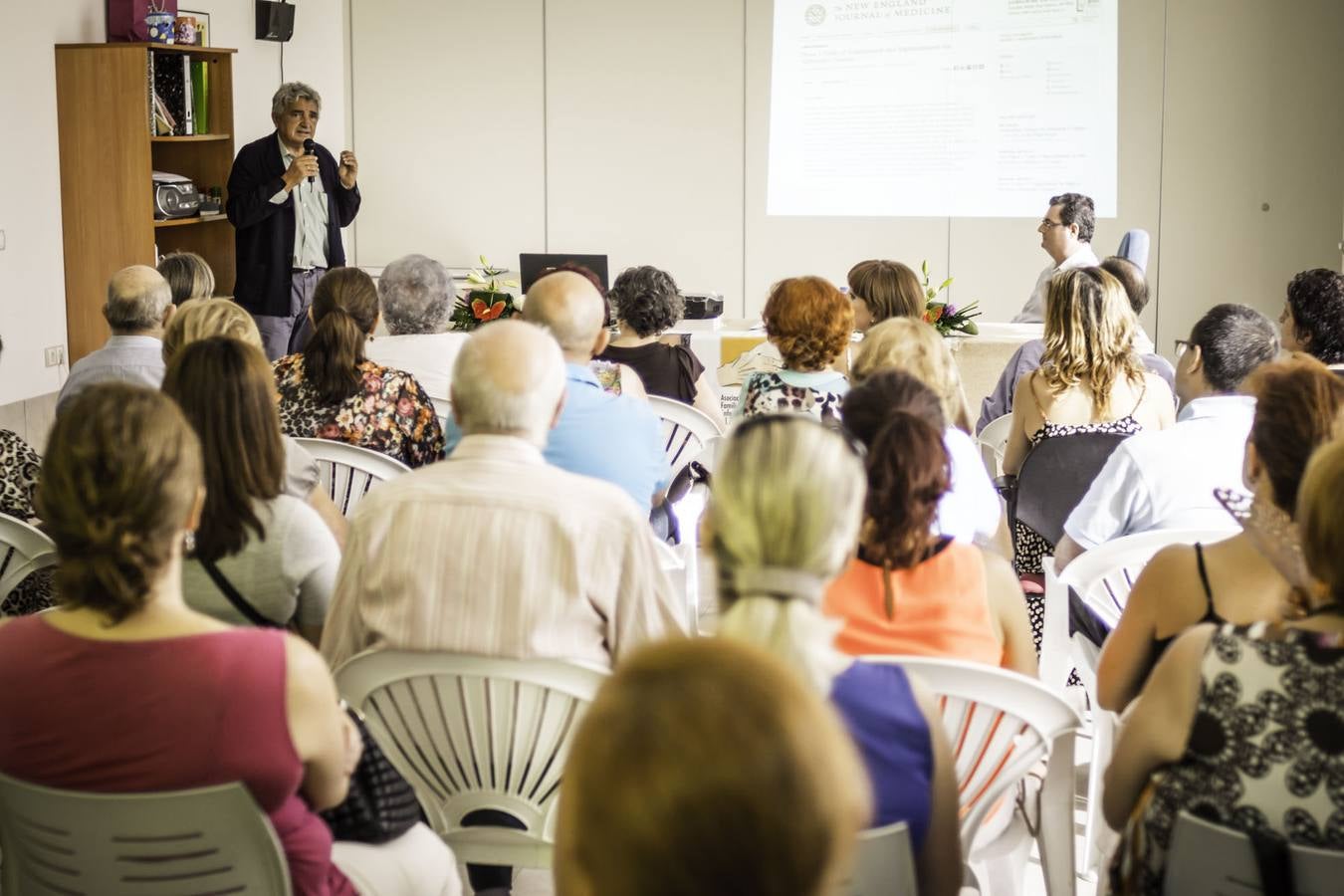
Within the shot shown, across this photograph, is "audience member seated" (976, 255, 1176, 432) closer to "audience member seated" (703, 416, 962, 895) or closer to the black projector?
the black projector

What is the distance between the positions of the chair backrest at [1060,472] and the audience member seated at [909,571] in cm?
138

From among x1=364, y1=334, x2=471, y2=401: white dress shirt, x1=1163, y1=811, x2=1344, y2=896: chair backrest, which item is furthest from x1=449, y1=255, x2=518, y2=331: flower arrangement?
x1=1163, y1=811, x2=1344, y2=896: chair backrest

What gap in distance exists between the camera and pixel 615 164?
887 centimetres

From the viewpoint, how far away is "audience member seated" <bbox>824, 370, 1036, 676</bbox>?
6.82ft

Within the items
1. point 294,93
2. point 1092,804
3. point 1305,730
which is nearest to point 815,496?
point 1305,730

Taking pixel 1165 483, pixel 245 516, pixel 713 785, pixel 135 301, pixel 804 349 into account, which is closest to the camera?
pixel 713 785

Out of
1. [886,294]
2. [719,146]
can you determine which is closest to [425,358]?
[886,294]

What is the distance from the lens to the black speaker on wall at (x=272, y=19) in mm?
7539

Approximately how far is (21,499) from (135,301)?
1.00 m

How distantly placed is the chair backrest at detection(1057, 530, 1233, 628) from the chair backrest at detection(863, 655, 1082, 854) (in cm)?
67

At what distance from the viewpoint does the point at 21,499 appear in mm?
2949

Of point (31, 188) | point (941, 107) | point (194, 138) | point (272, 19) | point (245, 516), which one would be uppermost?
point (272, 19)

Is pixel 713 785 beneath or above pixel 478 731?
above

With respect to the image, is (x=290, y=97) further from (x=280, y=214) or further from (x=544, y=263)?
(x=544, y=263)
